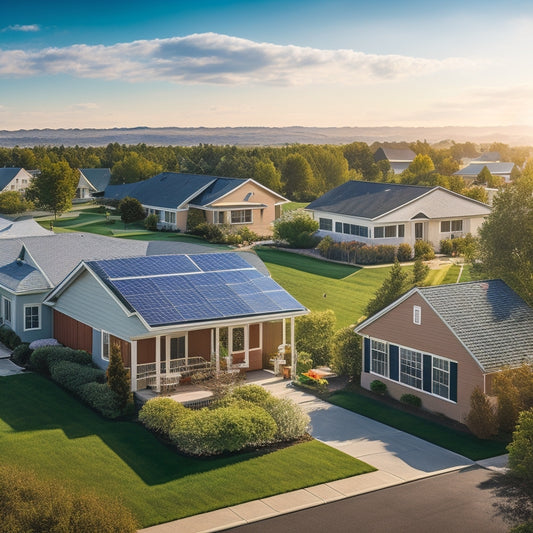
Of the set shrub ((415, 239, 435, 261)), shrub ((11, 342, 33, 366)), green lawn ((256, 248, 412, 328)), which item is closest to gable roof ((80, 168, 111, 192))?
green lawn ((256, 248, 412, 328))

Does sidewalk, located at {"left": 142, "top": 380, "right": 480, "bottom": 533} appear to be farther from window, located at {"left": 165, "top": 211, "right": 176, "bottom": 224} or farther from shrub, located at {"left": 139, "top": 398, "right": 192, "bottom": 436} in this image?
window, located at {"left": 165, "top": 211, "right": 176, "bottom": 224}

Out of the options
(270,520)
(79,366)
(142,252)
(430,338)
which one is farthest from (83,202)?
(270,520)

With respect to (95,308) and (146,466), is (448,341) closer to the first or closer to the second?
(146,466)

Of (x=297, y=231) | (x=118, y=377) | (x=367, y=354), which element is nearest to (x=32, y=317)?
(x=118, y=377)

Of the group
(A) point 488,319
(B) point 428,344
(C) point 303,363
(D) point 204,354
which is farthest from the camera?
(C) point 303,363

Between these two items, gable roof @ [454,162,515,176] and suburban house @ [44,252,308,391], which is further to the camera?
gable roof @ [454,162,515,176]

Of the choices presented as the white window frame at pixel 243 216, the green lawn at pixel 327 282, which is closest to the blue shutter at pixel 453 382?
the green lawn at pixel 327 282

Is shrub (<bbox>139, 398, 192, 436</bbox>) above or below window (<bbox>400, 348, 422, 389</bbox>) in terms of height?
below
